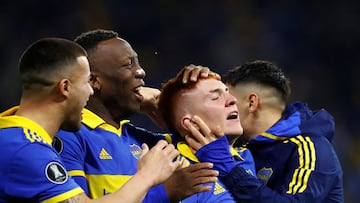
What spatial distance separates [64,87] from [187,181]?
62cm

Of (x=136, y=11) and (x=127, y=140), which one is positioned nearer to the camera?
(x=127, y=140)

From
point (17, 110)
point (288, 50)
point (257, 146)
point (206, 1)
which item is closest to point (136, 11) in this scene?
point (206, 1)

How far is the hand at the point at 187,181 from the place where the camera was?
314 centimetres

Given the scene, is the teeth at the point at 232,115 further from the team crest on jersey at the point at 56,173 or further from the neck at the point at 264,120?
the team crest on jersey at the point at 56,173

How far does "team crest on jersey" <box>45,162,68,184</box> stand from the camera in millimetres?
2732

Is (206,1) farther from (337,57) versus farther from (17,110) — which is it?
(17,110)

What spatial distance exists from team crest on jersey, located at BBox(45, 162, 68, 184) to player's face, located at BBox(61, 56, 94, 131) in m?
0.25

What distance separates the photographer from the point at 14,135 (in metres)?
2.79

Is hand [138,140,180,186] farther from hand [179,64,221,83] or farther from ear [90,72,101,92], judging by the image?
hand [179,64,221,83]

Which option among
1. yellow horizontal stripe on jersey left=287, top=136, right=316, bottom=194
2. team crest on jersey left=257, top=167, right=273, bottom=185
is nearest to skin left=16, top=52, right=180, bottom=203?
yellow horizontal stripe on jersey left=287, top=136, right=316, bottom=194

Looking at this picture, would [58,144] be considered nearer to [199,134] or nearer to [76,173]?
[76,173]

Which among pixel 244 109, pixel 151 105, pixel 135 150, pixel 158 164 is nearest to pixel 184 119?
pixel 135 150

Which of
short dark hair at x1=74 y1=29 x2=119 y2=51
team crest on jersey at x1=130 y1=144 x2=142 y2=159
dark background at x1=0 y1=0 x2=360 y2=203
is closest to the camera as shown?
team crest on jersey at x1=130 y1=144 x2=142 y2=159

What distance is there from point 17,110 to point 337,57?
592cm
